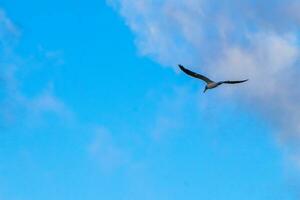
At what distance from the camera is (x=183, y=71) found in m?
99.3

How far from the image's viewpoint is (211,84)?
341 ft

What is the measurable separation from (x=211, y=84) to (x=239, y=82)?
10298 millimetres

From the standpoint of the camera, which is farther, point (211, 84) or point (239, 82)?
point (211, 84)

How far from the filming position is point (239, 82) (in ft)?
309

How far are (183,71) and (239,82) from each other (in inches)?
433

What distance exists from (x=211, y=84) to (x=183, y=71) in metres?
7.61
